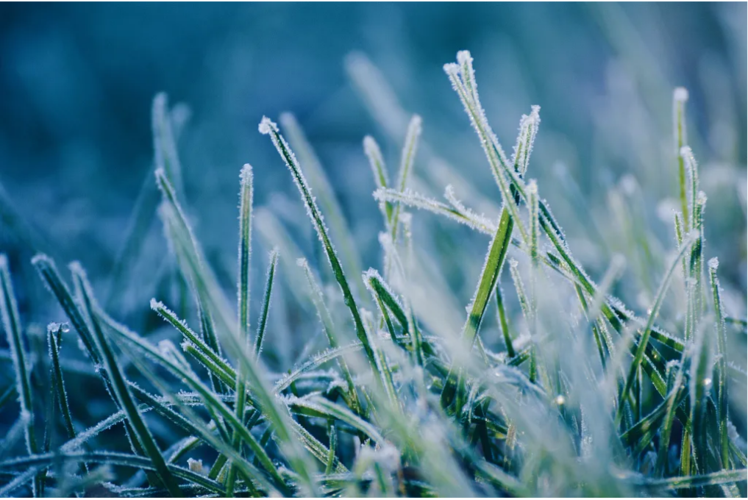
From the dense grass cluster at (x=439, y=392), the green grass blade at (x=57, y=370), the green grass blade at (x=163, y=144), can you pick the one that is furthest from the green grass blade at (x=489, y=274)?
the green grass blade at (x=163, y=144)

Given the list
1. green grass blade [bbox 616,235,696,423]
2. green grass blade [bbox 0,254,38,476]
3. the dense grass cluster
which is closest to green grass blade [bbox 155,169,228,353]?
the dense grass cluster

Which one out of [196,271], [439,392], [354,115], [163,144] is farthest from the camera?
[354,115]

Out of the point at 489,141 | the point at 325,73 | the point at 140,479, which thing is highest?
the point at 325,73

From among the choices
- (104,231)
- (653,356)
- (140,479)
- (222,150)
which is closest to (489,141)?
(653,356)

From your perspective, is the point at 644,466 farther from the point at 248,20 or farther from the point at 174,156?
the point at 248,20

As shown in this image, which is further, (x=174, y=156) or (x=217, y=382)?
(x=174, y=156)

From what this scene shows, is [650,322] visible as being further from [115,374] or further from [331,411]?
[115,374]

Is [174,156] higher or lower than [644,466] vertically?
higher

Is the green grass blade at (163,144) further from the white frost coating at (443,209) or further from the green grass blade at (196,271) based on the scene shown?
the white frost coating at (443,209)

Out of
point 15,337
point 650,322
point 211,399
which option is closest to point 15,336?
point 15,337
